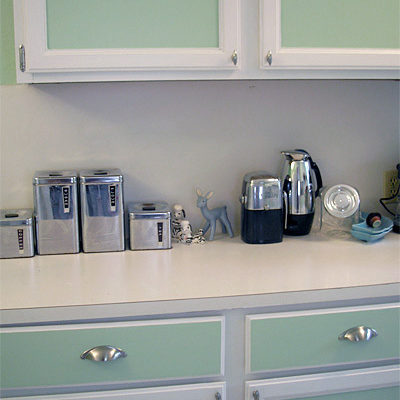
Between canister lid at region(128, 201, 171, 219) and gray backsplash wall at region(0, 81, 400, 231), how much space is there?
0.08 metres

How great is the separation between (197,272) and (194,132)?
58cm

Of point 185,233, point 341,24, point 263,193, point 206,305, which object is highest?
point 341,24

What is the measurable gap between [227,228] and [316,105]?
555mm

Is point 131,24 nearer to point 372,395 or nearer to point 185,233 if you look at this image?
point 185,233

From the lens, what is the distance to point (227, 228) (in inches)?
82.4

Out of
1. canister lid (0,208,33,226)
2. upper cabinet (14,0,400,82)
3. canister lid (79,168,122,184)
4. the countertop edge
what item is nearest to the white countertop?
the countertop edge

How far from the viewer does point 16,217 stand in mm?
1902

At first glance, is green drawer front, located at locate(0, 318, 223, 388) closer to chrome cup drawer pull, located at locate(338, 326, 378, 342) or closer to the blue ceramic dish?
chrome cup drawer pull, located at locate(338, 326, 378, 342)

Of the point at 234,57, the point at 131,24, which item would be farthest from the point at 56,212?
the point at 234,57

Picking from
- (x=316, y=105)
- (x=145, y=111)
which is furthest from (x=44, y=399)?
(x=316, y=105)

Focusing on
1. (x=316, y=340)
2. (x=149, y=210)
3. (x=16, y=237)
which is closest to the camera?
(x=316, y=340)

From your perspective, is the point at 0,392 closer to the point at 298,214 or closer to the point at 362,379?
the point at 362,379

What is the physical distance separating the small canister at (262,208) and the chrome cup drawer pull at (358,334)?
0.48m

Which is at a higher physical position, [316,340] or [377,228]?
[377,228]
